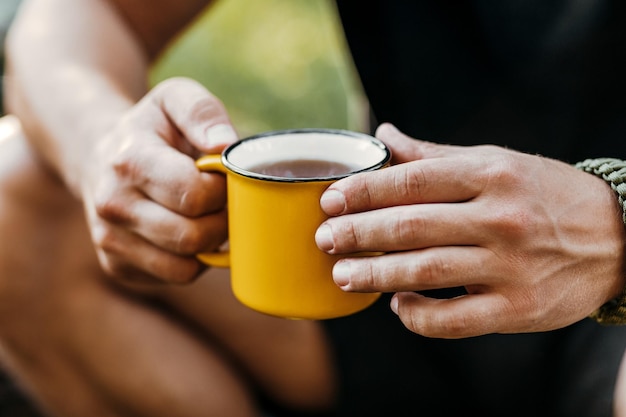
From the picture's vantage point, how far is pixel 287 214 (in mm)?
779

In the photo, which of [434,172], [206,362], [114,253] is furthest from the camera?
[206,362]

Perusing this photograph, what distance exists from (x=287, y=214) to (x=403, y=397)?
2.24 ft

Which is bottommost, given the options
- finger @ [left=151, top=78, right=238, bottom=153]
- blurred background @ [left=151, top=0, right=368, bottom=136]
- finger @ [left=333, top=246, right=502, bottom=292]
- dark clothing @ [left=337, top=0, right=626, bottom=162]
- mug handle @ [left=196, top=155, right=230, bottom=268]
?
blurred background @ [left=151, top=0, right=368, bottom=136]

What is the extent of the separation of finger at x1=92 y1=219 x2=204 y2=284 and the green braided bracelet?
0.50 meters

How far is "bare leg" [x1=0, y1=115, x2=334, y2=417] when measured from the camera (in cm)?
128

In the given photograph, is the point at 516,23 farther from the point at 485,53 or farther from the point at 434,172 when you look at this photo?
the point at 434,172

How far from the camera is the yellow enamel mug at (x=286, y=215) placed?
78cm

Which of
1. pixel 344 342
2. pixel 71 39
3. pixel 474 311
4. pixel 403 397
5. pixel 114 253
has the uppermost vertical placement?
pixel 71 39

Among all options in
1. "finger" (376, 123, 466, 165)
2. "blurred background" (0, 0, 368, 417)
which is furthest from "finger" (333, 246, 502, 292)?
"blurred background" (0, 0, 368, 417)

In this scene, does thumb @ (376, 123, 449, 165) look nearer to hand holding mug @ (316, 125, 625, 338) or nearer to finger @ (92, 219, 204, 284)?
hand holding mug @ (316, 125, 625, 338)

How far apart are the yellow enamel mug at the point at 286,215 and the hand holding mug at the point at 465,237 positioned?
30mm

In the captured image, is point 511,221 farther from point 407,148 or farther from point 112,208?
point 112,208

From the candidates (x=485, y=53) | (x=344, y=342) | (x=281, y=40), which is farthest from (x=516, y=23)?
(x=281, y=40)

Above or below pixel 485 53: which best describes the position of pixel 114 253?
above
